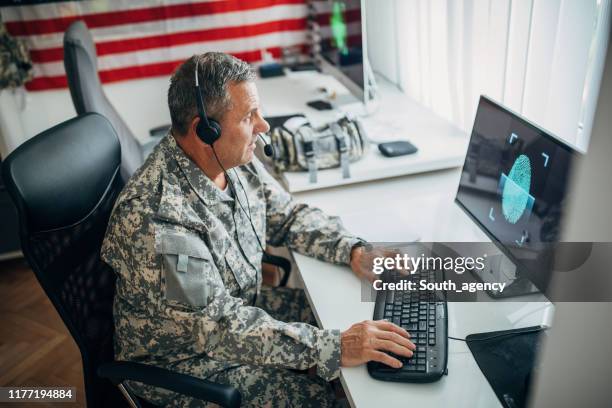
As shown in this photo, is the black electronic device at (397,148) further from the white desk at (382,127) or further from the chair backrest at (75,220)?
the chair backrest at (75,220)

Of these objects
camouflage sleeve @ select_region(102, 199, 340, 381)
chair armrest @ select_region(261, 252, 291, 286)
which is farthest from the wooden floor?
camouflage sleeve @ select_region(102, 199, 340, 381)

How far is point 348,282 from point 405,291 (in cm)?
15

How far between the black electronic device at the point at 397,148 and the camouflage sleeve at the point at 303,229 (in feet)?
1.33

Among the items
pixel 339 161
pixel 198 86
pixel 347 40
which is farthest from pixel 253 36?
pixel 198 86

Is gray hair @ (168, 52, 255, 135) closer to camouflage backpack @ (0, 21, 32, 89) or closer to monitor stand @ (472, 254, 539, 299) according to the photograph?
monitor stand @ (472, 254, 539, 299)

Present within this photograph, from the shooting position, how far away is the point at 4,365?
213cm

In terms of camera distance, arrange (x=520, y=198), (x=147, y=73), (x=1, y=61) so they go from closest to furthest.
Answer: (x=520, y=198) → (x=1, y=61) → (x=147, y=73)

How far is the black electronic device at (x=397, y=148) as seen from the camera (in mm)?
1798

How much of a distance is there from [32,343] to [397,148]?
1665 mm

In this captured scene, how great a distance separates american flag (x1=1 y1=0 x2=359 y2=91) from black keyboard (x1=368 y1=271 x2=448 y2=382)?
1819mm

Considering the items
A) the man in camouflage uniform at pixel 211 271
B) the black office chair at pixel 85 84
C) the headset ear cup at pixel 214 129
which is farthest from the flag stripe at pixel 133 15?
the headset ear cup at pixel 214 129

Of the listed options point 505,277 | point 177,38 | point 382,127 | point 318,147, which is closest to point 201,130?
point 318,147

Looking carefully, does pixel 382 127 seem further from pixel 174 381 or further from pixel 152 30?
pixel 152 30

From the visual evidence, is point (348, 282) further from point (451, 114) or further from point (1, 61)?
point (1, 61)
